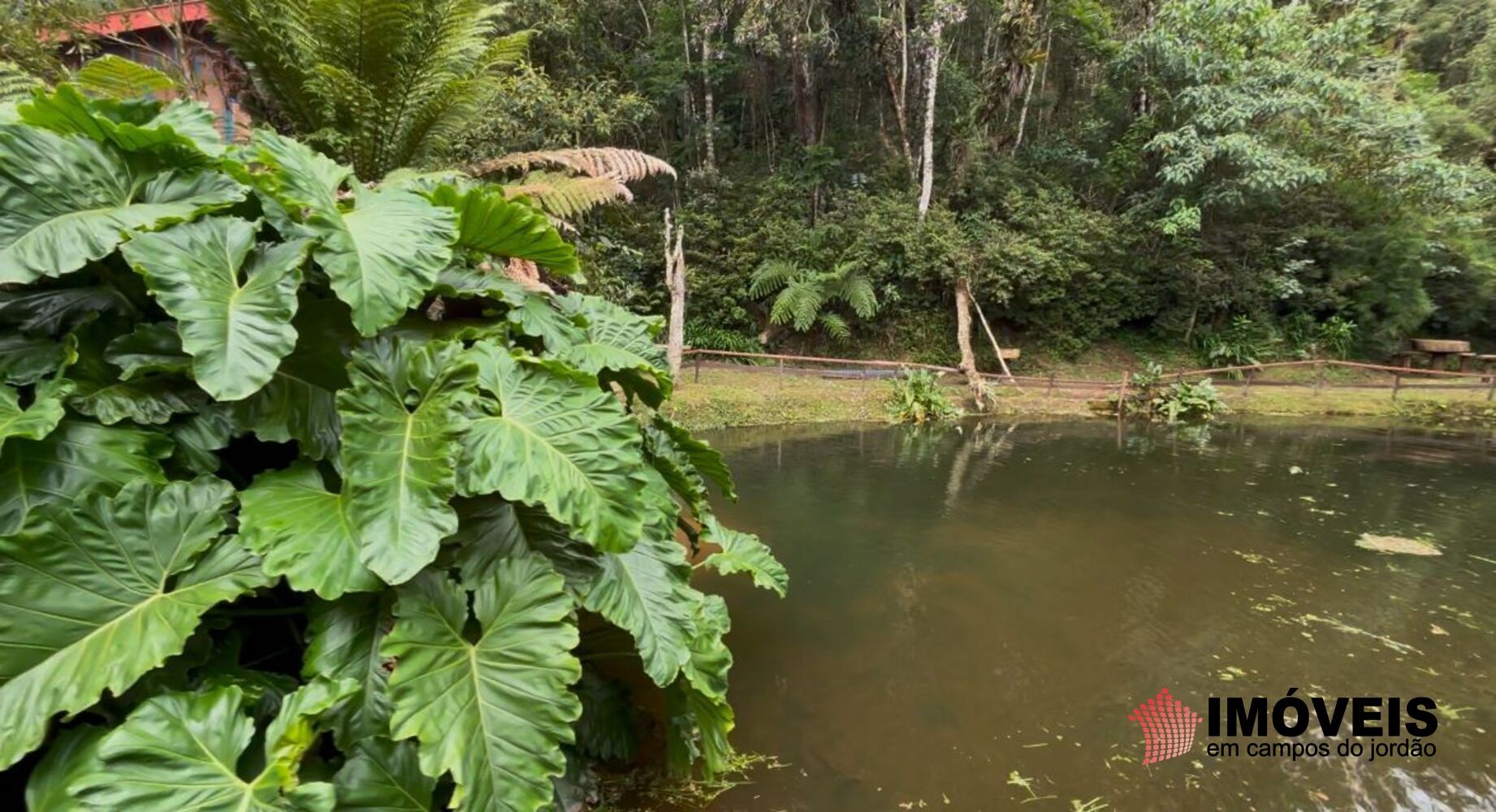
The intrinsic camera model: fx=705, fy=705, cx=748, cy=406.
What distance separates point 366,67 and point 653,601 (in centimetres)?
419

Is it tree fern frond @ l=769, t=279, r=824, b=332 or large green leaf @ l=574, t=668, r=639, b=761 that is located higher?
tree fern frond @ l=769, t=279, r=824, b=332

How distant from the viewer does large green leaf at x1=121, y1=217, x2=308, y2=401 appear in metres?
1.69

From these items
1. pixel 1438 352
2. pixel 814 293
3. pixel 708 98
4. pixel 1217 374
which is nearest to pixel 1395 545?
pixel 814 293

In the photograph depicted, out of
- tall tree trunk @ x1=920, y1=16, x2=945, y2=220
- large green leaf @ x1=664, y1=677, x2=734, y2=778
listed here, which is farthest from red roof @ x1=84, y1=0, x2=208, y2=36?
tall tree trunk @ x1=920, y1=16, x2=945, y2=220

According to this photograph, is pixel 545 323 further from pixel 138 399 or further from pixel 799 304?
pixel 799 304

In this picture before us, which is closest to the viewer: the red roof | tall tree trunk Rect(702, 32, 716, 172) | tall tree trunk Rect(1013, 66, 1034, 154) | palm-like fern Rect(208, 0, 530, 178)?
palm-like fern Rect(208, 0, 530, 178)

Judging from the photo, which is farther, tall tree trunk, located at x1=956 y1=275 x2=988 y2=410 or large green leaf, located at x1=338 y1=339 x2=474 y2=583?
tall tree trunk, located at x1=956 y1=275 x2=988 y2=410

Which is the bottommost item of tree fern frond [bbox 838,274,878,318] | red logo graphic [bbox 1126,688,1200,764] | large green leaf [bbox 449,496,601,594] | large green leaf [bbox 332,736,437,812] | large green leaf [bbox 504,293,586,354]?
red logo graphic [bbox 1126,688,1200,764]

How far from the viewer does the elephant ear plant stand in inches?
58.2

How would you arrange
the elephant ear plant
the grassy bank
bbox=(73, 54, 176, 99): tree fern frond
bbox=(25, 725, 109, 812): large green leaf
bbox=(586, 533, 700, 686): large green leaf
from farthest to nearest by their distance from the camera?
the grassy bank, bbox=(73, 54, 176, 99): tree fern frond, bbox=(586, 533, 700, 686): large green leaf, the elephant ear plant, bbox=(25, 725, 109, 812): large green leaf

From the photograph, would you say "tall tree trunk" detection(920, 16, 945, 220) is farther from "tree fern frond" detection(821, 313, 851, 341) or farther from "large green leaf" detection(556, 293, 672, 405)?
"large green leaf" detection(556, 293, 672, 405)

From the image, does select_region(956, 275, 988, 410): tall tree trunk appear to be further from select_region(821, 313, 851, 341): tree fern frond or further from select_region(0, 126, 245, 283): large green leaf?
select_region(0, 126, 245, 283): large green leaf

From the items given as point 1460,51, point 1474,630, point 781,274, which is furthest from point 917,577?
point 1460,51

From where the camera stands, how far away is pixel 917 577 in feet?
14.1
